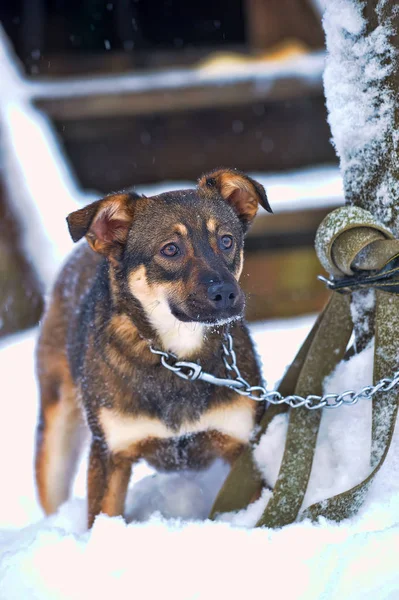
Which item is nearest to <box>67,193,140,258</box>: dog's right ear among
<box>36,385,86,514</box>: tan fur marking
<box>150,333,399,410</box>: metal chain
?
<box>150,333,399,410</box>: metal chain

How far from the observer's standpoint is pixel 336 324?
259 cm

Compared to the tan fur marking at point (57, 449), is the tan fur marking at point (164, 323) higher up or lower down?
higher up

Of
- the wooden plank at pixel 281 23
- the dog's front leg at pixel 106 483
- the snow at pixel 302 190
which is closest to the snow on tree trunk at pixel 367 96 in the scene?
the dog's front leg at pixel 106 483

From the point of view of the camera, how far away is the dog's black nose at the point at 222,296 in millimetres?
2379

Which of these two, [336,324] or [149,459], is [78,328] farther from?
[336,324]

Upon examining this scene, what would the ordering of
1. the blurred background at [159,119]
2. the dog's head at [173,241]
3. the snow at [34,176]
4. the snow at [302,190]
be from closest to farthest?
the dog's head at [173,241]
the snow at [34,176]
the blurred background at [159,119]
the snow at [302,190]

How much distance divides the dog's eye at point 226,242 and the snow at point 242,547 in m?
0.64

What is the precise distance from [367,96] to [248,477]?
57.4 inches

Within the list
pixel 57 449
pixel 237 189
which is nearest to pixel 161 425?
pixel 237 189

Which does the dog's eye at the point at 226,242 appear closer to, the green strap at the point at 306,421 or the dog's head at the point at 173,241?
the dog's head at the point at 173,241

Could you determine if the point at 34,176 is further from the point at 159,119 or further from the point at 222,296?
the point at 222,296

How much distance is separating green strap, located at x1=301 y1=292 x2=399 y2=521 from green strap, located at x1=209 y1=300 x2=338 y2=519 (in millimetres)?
336

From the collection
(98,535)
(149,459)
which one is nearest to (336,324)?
(149,459)

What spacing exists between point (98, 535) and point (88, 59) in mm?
7418
